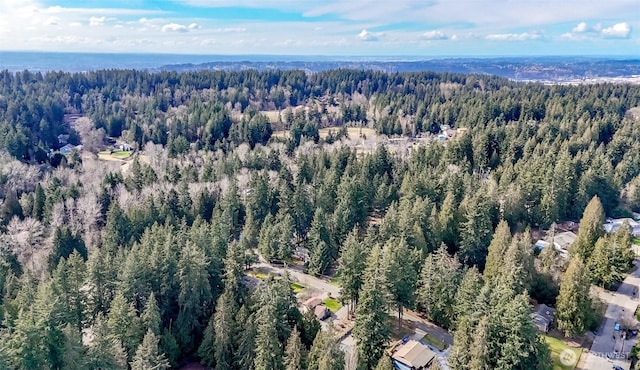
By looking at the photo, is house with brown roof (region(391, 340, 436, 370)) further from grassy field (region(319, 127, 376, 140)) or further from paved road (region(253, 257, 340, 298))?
grassy field (region(319, 127, 376, 140))

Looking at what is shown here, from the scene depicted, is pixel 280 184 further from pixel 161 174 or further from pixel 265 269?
pixel 161 174

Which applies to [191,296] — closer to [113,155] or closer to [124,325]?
A: [124,325]

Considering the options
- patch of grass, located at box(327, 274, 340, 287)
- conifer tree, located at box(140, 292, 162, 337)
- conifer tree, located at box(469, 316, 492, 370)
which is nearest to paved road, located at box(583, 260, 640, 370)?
conifer tree, located at box(469, 316, 492, 370)

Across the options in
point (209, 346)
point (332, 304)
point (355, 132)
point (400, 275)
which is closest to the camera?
point (209, 346)

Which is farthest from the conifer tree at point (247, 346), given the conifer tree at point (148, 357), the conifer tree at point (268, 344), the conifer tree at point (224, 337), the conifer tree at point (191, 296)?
the conifer tree at point (148, 357)

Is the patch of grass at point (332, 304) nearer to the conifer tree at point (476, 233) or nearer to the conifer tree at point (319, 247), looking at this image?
the conifer tree at point (319, 247)

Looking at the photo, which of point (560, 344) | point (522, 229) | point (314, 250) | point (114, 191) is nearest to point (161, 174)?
point (114, 191)

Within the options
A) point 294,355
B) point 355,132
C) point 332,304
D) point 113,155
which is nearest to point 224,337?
point 294,355
